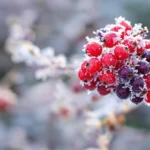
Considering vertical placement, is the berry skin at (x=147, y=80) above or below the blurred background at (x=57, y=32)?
below

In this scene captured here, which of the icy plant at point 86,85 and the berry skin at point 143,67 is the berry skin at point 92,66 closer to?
the icy plant at point 86,85

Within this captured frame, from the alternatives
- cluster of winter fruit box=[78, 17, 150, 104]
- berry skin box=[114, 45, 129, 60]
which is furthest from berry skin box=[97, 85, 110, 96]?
berry skin box=[114, 45, 129, 60]

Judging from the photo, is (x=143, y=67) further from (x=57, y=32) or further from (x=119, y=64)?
(x=57, y=32)

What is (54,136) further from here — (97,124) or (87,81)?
(87,81)

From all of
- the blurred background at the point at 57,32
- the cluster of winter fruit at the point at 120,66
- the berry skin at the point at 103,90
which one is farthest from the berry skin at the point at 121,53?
the blurred background at the point at 57,32

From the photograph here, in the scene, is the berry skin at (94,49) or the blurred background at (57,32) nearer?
the berry skin at (94,49)
